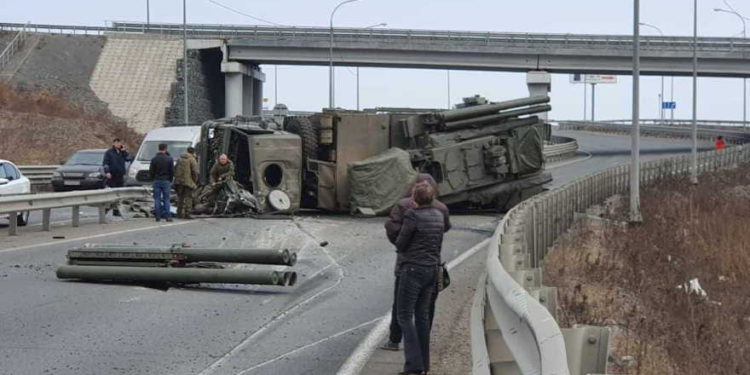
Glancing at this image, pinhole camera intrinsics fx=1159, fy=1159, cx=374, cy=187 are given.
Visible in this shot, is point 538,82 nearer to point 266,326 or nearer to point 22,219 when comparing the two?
point 22,219

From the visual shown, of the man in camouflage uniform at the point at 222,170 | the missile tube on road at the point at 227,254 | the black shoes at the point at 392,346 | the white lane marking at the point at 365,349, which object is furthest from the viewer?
the man in camouflage uniform at the point at 222,170

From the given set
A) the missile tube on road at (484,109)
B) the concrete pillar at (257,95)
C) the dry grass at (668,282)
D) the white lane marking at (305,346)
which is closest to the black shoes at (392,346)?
the white lane marking at (305,346)

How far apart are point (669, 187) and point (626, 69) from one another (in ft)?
105

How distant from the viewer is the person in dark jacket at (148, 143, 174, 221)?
23531 millimetres

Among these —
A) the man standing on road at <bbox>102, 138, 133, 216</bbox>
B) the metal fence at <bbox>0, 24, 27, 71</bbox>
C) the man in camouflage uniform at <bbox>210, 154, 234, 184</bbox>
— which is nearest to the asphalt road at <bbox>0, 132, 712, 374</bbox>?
the man in camouflage uniform at <bbox>210, 154, 234, 184</bbox>

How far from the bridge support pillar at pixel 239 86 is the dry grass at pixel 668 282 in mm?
38920

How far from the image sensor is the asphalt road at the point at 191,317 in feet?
31.6

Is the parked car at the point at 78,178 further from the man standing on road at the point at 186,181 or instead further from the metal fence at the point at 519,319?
the metal fence at the point at 519,319

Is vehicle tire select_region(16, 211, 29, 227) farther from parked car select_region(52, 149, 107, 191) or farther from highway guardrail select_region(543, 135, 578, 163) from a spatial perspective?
highway guardrail select_region(543, 135, 578, 163)

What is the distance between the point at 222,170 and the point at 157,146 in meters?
7.46

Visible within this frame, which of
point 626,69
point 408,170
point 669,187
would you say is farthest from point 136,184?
point 626,69

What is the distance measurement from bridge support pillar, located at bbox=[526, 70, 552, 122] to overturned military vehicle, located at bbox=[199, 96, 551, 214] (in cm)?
4096

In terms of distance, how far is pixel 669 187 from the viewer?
122 ft

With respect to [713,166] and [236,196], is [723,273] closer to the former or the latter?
[236,196]
